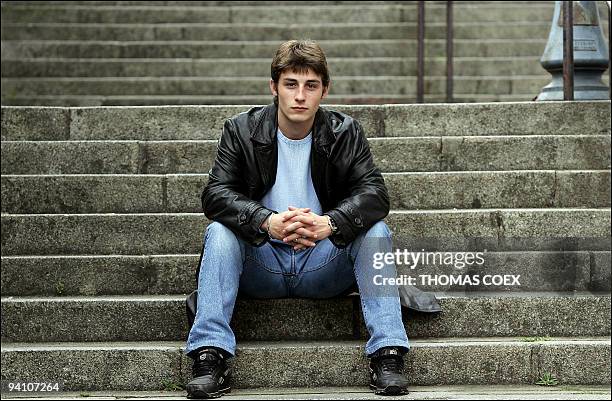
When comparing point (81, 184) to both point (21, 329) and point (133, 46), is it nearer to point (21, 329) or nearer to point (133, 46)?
point (21, 329)

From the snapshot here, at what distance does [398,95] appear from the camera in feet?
28.6

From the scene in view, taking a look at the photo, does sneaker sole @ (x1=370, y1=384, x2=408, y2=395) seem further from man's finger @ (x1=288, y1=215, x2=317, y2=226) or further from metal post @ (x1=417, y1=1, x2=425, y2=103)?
metal post @ (x1=417, y1=1, x2=425, y2=103)


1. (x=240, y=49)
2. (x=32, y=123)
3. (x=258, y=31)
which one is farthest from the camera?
(x=258, y=31)

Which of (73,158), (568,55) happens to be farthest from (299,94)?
(568,55)

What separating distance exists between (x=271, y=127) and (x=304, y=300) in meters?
0.73

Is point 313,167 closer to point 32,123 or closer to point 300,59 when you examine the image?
point 300,59

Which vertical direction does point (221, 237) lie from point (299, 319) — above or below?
above

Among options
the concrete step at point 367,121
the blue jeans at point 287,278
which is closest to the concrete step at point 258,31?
the concrete step at point 367,121

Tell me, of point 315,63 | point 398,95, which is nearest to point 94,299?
point 315,63

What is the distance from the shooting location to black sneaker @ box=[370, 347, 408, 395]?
446 cm

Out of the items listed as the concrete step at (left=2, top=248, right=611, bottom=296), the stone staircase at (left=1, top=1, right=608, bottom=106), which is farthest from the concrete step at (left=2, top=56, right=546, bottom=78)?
the concrete step at (left=2, top=248, right=611, bottom=296)

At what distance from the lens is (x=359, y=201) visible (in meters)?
4.68

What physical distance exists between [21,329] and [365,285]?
60.5 inches

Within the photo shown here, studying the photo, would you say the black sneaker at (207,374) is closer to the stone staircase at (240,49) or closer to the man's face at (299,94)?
the man's face at (299,94)
